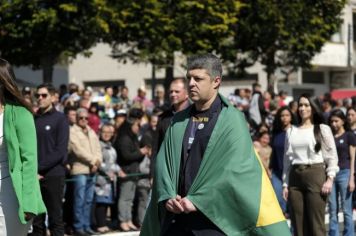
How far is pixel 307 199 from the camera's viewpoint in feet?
33.7

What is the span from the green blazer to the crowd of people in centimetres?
1

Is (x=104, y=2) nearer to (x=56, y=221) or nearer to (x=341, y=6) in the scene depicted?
(x=341, y=6)

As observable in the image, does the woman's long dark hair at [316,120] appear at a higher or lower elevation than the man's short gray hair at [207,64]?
lower

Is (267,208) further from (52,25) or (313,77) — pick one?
(313,77)

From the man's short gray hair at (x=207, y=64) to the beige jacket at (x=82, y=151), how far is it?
7.04 metres

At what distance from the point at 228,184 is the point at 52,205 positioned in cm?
479

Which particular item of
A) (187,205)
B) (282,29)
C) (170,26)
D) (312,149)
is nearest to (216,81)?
(187,205)

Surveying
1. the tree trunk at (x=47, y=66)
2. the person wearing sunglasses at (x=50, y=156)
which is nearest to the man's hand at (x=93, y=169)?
the person wearing sunglasses at (x=50, y=156)

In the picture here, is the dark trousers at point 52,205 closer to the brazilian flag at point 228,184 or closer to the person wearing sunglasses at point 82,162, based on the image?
the person wearing sunglasses at point 82,162

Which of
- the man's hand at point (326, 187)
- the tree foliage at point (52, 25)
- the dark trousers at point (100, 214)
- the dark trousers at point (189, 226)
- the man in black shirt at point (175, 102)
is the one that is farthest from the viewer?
the tree foliage at point (52, 25)

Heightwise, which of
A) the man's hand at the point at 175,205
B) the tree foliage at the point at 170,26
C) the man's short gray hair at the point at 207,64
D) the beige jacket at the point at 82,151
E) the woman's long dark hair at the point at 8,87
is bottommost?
the beige jacket at the point at 82,151

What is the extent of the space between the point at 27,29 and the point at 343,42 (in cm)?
2423

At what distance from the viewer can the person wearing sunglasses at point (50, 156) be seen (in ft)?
34.4

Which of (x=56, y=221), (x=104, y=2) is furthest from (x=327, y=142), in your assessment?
(x=104, y=2)
